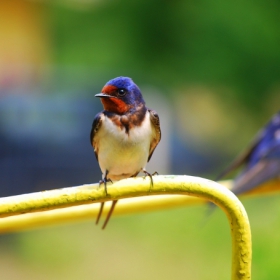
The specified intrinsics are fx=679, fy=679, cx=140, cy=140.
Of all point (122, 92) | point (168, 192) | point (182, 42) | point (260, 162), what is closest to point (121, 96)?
point (122, 92)

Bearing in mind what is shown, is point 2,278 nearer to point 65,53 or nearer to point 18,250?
point 18,250

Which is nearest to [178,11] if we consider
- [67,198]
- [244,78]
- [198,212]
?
[244,78]

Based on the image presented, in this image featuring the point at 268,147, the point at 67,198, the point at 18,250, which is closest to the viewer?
the point at 67,198

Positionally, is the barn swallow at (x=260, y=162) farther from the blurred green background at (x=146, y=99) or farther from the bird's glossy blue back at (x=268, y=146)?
the blurred green background at (x=146, y=99)

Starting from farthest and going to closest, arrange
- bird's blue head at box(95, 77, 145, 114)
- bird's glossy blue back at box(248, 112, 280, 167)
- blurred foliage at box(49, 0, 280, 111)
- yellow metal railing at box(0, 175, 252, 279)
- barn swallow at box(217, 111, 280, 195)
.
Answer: blurred foliage at box(49, 0, 280, 111)
bird's glossy blue back at box(248, 112, 280, 167)
barn swallow at box(217, 111, 280, 195)
bird's blue head at box(95, 77, 145, 114)
yellow metal railing at box(0, 175, 252, 279)

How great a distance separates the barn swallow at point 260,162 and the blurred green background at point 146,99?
0.78 meters

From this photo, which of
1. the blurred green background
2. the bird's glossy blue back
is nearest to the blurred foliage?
the blurred green background

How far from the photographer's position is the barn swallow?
1.30 meters

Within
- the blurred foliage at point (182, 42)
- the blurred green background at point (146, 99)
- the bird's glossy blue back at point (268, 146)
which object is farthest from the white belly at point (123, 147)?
the blurred foliage at point (182, 42)

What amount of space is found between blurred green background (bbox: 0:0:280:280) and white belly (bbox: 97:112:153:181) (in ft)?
4.30

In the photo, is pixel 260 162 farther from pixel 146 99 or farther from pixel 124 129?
pixel 146 99

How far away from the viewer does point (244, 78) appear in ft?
15.9

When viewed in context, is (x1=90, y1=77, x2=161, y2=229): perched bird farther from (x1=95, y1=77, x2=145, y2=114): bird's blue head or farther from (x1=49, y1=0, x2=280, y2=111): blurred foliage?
(x1=49, y1=0, x2=280, y2=111): blurred foliage

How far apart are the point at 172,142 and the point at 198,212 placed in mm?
1621
